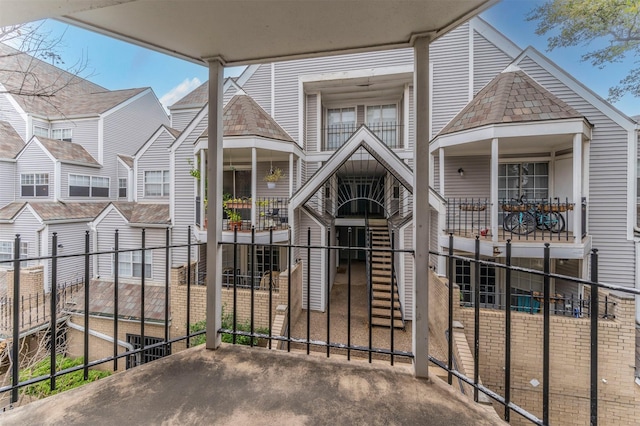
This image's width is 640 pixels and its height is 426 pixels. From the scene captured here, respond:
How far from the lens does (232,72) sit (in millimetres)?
10500

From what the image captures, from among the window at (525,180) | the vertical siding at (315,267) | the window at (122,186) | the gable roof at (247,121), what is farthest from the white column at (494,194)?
the window at (122,186)

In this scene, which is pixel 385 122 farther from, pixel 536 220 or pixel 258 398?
pixel 258 398

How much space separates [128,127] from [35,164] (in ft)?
13.7

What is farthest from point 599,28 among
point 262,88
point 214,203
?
point 214,203

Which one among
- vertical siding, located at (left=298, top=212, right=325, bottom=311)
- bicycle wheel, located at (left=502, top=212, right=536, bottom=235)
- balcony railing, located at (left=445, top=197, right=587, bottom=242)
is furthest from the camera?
vertical siding, located at (left=298, top=212, right=325, bottom=311)

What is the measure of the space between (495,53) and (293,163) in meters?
7.46

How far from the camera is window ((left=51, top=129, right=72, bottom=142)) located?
505 inches

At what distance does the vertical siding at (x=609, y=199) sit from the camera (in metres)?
6.93

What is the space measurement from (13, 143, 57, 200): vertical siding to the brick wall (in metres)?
16.8

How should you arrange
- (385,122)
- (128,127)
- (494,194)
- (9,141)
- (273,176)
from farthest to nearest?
(128,127), (9,141), (385,122), (273,176), (494,194)

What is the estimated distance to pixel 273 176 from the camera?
909cm

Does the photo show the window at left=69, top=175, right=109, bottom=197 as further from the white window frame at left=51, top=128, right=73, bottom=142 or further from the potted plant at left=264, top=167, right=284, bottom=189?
the potted plant at left=264, top=167, right=284, bottom=189

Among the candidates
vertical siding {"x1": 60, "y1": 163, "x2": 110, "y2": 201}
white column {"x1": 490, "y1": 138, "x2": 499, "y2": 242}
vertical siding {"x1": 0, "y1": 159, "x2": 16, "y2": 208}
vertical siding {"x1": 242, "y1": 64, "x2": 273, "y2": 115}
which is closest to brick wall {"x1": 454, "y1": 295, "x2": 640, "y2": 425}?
white column {"x1": 490, "y1": 138, "x2": 499, "y2": 242}

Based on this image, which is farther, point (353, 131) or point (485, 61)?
point (353, 131)
